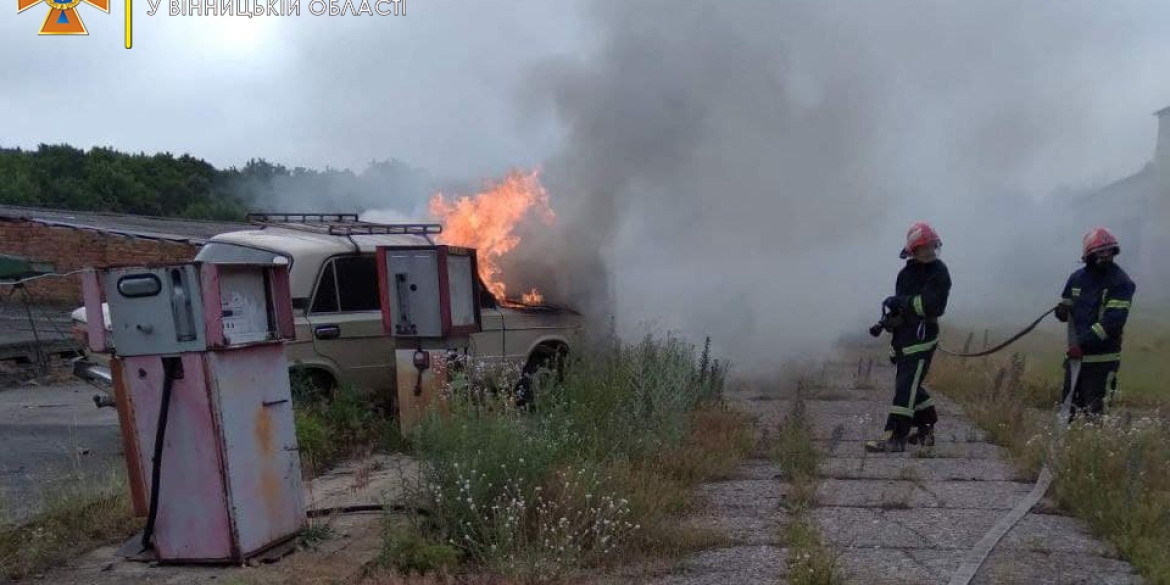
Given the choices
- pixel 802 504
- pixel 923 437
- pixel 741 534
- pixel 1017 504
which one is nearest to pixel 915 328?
pixel 923 437

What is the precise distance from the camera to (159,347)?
4.30 m

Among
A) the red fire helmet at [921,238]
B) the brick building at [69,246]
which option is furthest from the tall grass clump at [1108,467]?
the brick building at [69,246]

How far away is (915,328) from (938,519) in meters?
1.90

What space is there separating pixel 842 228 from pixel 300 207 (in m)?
11.3

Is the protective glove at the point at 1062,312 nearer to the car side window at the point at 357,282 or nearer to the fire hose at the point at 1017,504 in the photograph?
the fire hose at the point at 1017,504

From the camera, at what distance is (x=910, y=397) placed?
21.3 feet

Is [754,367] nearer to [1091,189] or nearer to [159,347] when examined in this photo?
[159,347]

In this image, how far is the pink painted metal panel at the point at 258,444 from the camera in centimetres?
432

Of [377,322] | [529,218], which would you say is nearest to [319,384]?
[377,322]

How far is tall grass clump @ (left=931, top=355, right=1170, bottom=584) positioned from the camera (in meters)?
4.41

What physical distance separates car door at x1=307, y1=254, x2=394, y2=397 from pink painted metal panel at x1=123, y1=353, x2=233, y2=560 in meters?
2.63

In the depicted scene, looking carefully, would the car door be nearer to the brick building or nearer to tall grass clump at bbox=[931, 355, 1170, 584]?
tall grass clump at bbox=[931, 355, 1170, 584]

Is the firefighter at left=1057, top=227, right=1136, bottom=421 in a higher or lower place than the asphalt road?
higher

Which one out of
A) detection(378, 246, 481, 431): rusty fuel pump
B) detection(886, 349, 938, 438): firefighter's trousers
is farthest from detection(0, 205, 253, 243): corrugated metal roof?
detection(886, 349, 938, 438): firefighter's trousers
